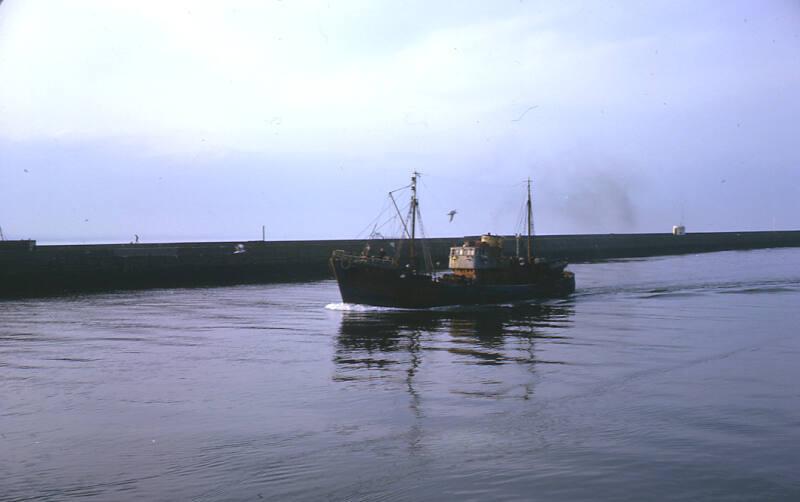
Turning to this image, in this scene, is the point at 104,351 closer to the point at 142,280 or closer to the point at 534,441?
the point at 534,441

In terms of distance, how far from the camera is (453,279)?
67062mm

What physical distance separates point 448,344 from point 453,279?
25508 millimetres

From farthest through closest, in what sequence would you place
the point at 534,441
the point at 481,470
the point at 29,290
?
the point at 29,290 → the point at 534,441 → the point at 481,470

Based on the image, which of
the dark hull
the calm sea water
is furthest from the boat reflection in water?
the dark hull

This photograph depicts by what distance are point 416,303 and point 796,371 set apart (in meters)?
34.9

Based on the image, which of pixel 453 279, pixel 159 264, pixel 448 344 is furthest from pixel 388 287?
pixel 159 264

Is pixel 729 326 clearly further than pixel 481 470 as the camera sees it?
Yes

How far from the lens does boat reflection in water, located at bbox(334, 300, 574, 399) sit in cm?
3066

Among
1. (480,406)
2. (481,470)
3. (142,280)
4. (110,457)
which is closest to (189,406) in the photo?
(110,457)

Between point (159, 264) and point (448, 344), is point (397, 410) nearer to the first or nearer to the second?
point (448, 344)

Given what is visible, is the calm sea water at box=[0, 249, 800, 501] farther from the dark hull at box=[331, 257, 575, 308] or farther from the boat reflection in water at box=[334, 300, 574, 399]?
the dark hull at box=[331, 257, 575, 308]

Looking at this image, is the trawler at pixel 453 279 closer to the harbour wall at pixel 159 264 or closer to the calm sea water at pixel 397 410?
the harbour wall at pixel 159 264

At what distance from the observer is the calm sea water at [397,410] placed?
17.6 m

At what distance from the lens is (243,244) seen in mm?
105625
